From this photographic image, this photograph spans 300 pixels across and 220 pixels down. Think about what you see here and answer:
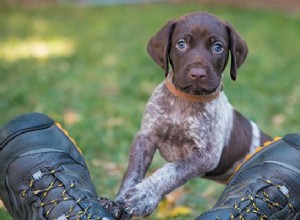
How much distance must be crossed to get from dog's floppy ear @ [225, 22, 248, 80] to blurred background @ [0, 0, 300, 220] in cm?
121

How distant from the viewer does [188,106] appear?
158 inches

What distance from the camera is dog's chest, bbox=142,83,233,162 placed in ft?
13.0

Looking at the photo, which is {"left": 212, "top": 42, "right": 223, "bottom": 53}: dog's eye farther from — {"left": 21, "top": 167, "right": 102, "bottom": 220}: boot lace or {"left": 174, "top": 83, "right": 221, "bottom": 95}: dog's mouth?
{"left": 21, "top": 167, "right": 102, "bottom": 220}: boot lace

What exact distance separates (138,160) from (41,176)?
70cm

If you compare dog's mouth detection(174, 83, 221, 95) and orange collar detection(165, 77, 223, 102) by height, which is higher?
dog's mouth detection(174, 83, 221, 95)

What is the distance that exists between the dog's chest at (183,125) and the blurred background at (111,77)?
25.5 inches

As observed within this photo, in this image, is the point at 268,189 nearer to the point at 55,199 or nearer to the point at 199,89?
the point at 199,89

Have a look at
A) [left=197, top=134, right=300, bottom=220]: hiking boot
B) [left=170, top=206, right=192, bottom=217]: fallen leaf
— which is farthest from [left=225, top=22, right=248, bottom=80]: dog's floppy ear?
[left=170, top=206, right=192, bottom=217]: fallen leaf

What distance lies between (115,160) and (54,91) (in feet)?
6.91

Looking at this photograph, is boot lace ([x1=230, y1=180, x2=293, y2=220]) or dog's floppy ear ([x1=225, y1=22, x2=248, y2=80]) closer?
boot lace ([x1=230, y1=180, x2=293, y2=220])

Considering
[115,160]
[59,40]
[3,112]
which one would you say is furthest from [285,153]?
[59,40]

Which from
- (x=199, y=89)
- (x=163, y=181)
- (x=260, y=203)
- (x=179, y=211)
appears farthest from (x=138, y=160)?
(x=260, y=203)

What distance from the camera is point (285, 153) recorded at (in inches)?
145

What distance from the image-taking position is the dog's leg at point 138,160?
12.4ft
